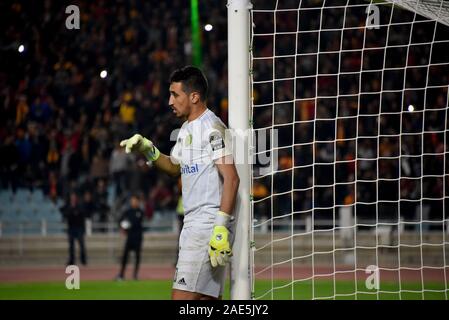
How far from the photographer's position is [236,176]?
6066 mm

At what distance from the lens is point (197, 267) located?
20.1 ft

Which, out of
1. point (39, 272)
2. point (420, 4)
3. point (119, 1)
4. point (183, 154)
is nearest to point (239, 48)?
point (183, 154)

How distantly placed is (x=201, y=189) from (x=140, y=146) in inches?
22.1

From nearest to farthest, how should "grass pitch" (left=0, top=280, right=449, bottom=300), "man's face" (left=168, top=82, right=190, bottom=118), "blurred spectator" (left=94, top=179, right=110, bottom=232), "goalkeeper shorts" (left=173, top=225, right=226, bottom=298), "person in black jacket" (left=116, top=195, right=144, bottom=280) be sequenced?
"goalkeeper shorts" (left=173, top=225, right=226, bottom=298) → "man's face" (left=168, top=82, right=190, bottom=118) → "grass pitch" (left=0, top=280, right=449, bottom=300) → "person in black jacket" (left=116, top=195, right=144, bottom=280) → "blurred spectator" (left=94, top=179, right=110, bottom=232)

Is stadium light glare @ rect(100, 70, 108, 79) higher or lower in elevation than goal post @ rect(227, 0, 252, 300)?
higher

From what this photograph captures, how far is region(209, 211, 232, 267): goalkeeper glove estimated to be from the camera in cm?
595

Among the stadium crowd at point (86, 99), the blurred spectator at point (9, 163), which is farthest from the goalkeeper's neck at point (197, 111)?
the blurred spectator at point (9, 163)

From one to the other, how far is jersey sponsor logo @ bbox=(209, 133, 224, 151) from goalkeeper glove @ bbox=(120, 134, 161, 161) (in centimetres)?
52

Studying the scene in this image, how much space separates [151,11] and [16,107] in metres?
4.97

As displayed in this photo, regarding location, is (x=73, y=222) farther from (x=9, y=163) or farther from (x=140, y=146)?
(x=140, y=146)

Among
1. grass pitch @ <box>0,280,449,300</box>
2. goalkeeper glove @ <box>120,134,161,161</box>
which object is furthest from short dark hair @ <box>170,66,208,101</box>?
grass pitch @ <box>0,280,449,300</box>

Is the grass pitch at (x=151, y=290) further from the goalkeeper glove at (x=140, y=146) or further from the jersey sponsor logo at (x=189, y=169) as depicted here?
the jersey sponsor logo at (x=189, y=169)

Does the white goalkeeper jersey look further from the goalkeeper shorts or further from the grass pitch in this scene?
the grass pitch
